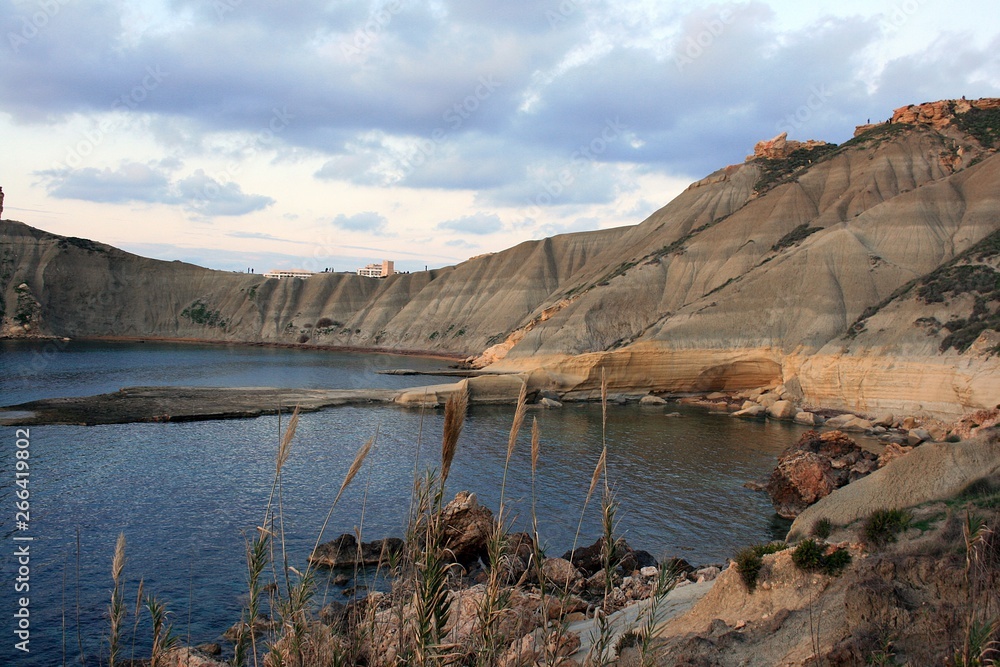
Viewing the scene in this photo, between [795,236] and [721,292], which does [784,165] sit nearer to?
[795,236]

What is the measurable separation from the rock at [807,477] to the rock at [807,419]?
14461 mm

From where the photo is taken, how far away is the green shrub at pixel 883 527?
1158cm

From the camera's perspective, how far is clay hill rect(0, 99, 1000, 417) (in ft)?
139

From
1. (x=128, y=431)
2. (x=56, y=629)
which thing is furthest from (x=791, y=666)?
(x=128, y=431)

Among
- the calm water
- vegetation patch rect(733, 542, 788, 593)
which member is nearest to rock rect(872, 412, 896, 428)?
the calm water

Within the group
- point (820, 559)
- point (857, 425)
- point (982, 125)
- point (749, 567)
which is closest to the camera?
point (820, 559)

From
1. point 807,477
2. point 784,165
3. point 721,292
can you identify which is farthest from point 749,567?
point 784,165

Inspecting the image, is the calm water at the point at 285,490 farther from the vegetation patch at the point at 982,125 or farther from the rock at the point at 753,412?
the vegetation patch at the point at 982,125

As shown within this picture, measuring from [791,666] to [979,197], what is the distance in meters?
63.8

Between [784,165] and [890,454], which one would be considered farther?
[784,165]

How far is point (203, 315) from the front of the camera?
4301 inches

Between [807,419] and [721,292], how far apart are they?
19.1 meters

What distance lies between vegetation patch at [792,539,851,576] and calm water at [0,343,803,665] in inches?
241

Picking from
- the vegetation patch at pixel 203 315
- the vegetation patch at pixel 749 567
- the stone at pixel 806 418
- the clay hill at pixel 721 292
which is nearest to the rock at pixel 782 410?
the stone at pixel 806 418
